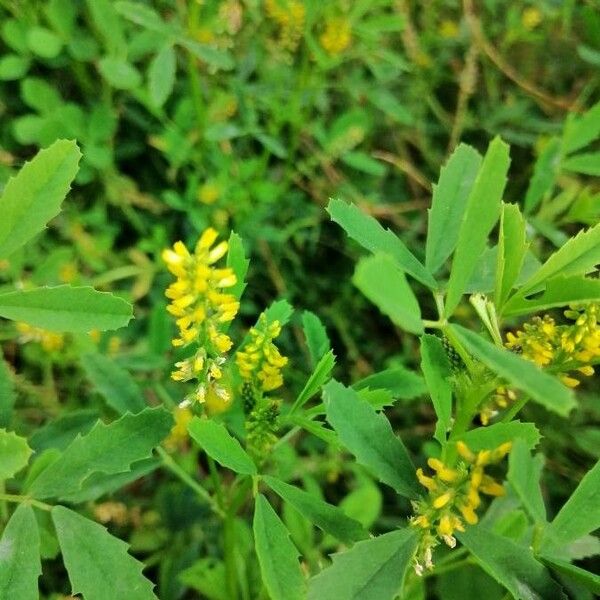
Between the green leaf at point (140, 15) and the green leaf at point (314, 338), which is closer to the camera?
the green leaf at point (314, 338)

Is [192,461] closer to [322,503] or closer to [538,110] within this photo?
[322,503]

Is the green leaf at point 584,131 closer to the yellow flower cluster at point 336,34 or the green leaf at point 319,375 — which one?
the yellow flower cluster at point 336,34

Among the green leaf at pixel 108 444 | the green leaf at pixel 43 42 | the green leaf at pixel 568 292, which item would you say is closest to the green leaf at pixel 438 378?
the green leaf at pixel 568 292

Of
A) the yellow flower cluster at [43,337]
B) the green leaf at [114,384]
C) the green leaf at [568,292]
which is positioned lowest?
the yellow flower cluster at [43,337]

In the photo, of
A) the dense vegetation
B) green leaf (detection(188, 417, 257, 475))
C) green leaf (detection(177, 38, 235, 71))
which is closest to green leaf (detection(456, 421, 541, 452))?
the dense vegetation

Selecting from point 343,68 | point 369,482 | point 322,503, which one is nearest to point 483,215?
point 322,503

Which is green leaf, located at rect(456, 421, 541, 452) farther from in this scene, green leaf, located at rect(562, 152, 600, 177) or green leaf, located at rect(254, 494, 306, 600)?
green leaf, located at rect(562, 152, 600, 177)
